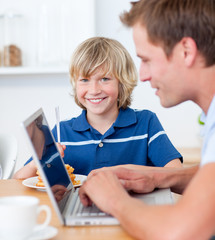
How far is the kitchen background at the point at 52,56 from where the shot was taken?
2760mm

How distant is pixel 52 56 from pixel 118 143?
110 cm

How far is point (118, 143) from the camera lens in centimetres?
188

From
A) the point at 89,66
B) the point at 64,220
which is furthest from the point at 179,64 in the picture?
the point at 89,66

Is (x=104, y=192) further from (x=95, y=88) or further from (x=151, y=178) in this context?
(x=95, y=88)

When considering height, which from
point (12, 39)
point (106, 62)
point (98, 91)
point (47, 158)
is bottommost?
point (47, 158)

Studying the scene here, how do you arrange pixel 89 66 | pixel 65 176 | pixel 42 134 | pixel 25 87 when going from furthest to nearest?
pixel 25 87 → pixel 89 66 → pixel 65 176 → pixel 42 134

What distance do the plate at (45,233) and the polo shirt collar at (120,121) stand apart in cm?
91

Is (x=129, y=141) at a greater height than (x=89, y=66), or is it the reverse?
(x=89, y=66)

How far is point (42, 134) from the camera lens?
1195 millimetres

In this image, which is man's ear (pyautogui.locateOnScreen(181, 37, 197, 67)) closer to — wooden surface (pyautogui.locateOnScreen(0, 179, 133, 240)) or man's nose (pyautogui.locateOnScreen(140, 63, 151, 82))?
man's nose (pyautogui.locateOnScreen(140, 63, 151, 82))

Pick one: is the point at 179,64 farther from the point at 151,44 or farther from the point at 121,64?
the point at 121,64

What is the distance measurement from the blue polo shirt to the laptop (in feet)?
1.42

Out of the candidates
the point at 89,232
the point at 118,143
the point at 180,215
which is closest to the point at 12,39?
the point at 118,143

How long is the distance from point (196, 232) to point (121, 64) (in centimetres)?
112
